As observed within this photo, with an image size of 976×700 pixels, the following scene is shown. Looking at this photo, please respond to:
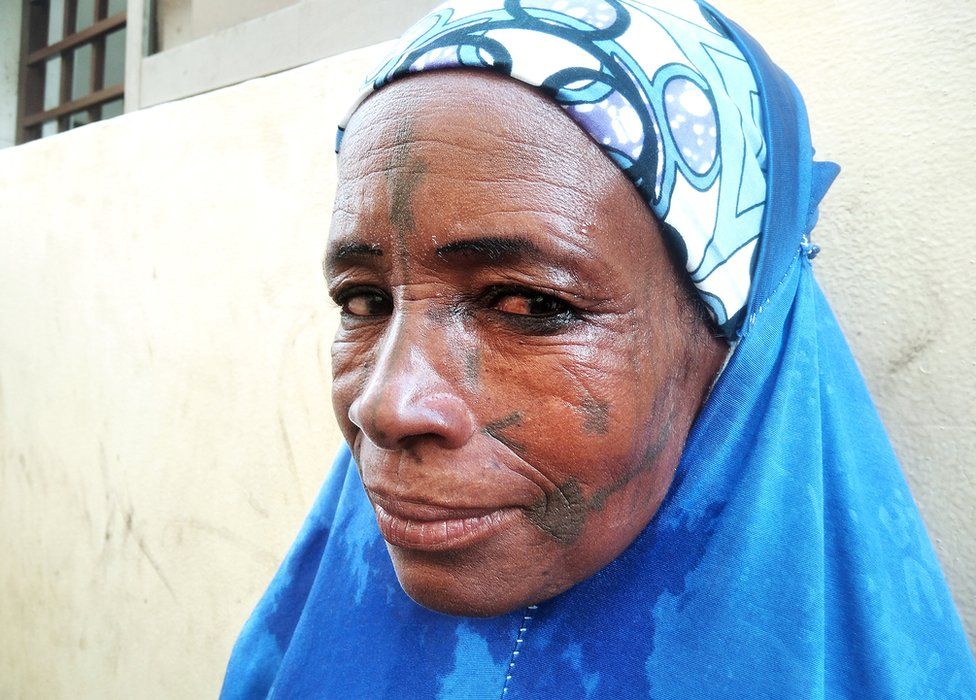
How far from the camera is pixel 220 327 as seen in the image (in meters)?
2.47

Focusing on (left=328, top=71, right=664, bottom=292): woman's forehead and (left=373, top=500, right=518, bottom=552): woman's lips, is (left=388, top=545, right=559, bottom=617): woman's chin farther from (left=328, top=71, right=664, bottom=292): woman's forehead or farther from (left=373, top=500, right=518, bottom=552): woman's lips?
(left=328, top=71, right=664, bottom=292): woman's forehead

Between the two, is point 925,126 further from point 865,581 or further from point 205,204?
point 205,204

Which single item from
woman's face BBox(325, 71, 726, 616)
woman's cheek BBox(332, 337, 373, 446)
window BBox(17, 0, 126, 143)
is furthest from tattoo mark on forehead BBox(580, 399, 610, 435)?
window BBox(17, 0, 126, 143)

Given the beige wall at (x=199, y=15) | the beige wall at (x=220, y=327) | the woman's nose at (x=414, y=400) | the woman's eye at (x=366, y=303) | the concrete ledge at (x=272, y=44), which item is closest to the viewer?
the woman's nose at (x=414, y=400)

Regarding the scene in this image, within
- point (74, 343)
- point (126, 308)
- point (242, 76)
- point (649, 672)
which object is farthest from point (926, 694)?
point (74, 343)

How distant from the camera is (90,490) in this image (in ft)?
9.83

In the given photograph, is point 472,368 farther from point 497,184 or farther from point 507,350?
point 497,184

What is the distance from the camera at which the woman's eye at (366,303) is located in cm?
113

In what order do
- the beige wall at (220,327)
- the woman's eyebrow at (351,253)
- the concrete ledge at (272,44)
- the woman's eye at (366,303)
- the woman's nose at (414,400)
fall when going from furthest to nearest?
the concrete ledge at (272,44) < the beige wall at (220,327) < the woman's eye at (366,303) < the woman's eyebrow at (351,253) < the woman's nose at (414,400)

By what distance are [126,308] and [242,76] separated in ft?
3.23

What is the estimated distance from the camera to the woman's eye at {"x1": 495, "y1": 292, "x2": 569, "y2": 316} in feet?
3.19

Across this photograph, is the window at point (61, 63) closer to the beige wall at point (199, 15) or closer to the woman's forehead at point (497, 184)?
the beige wall at point (199, 15)

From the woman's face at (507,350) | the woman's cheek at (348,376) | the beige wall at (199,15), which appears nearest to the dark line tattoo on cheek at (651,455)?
the woman's face at (507,350)

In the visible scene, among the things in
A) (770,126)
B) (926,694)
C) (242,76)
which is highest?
(242,76)
